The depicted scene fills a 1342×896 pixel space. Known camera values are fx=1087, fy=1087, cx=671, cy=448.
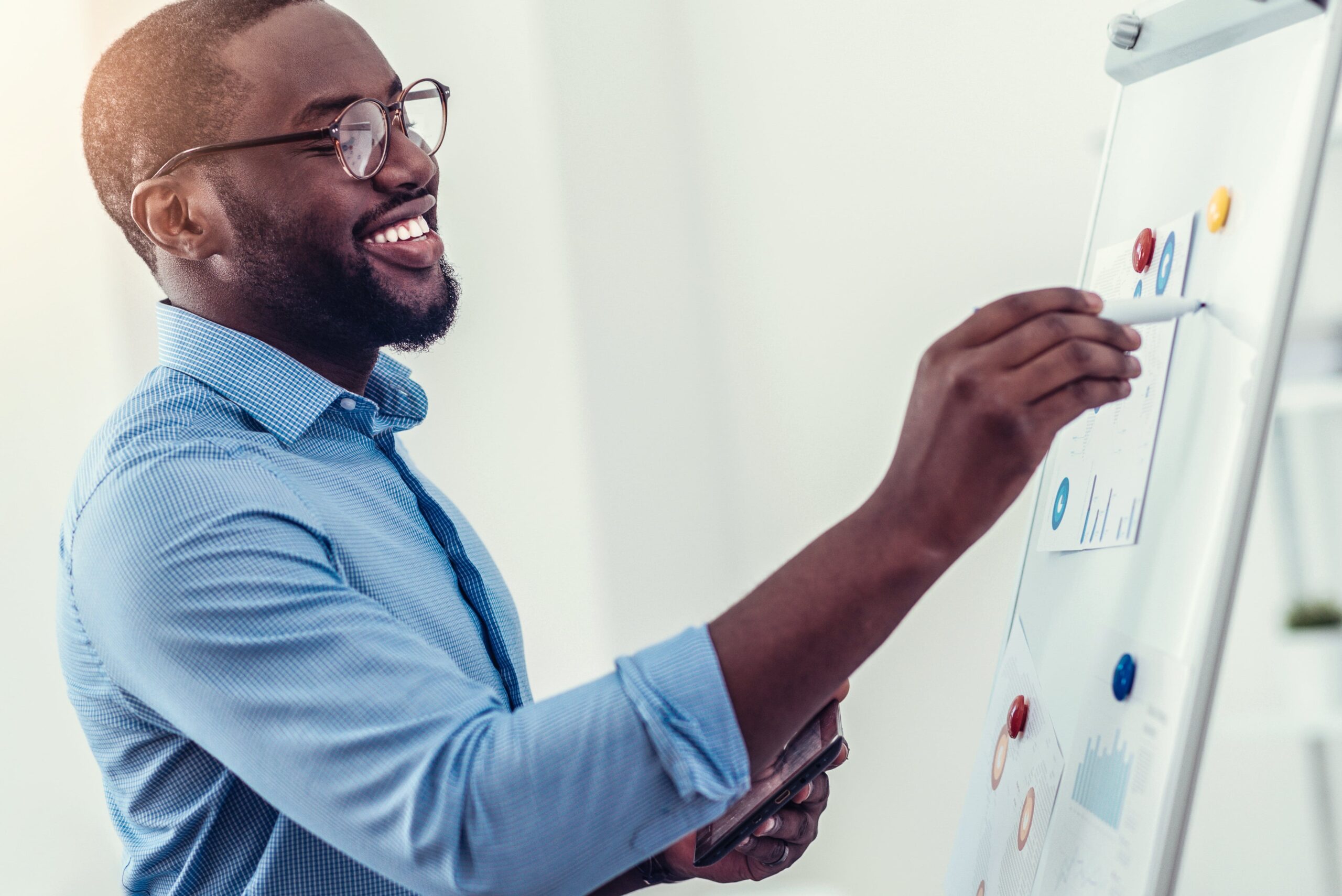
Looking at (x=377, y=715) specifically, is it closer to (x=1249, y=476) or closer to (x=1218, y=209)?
(x=1249, y=476)

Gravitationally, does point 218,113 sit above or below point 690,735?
above

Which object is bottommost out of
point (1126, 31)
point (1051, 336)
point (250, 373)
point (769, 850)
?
point (769, 850)

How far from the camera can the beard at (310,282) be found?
99 cm

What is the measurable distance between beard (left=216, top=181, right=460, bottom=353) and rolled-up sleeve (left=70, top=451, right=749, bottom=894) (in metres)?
0.31

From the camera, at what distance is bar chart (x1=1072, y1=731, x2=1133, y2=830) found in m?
0.69

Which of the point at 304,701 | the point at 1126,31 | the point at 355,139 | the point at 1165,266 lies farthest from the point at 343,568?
the point at 1126,31

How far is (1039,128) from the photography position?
68.7 inches

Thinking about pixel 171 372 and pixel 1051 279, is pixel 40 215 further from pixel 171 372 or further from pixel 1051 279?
pixel 1051 279

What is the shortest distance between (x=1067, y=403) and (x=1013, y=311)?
0.20 ft

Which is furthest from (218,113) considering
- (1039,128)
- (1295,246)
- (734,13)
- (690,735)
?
(734,13)

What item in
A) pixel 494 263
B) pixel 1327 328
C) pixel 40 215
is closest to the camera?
pixel 1327 328

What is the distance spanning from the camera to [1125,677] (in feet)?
2.36

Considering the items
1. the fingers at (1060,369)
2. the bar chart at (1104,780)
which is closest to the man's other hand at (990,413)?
the fingers at (1060,369)

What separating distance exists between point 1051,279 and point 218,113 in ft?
4.24
